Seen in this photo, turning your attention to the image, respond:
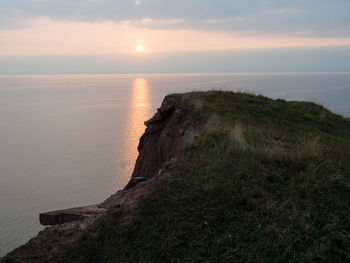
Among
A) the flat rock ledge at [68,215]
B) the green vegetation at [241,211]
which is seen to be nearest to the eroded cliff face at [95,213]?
the flat rock ledge at [68,215]

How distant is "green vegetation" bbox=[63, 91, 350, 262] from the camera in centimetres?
641

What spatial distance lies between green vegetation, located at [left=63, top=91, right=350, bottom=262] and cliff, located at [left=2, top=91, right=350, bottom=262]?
2cm

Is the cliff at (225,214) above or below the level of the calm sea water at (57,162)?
above

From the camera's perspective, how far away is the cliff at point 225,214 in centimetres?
647

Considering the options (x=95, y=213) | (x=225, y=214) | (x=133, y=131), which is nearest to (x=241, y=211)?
(x=225, y=214)

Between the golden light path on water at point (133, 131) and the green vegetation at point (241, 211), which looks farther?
the golden light path on water at point (133, 131)

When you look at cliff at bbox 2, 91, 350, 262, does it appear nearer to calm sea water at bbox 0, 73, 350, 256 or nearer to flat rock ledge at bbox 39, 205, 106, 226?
flat rock ledge at bbox 39, 205, 106, 226

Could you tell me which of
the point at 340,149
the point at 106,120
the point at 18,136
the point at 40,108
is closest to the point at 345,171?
the point at 340,149

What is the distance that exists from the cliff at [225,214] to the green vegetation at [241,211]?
2 cm

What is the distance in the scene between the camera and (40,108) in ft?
369

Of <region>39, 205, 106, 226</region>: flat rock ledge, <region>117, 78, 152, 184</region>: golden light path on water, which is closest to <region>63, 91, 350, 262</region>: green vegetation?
<region>39, 205, 106, 226</region>: flat rock ledge

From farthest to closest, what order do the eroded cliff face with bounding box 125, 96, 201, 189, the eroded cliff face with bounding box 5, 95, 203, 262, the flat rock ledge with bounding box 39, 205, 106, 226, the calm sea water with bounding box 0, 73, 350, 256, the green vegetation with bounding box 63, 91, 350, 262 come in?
the calm sea water with bounding box 0, 73, 350, 256 → the eroded cliff face with bounding box 125, 96, 201, 189 → the flat rock ledge with bounding box 39, 205, 106, 226 → the eroded cliff face with bounding box 5, 95, 203, 262 → the green vegetation with bounding box 63, 91, 350, 262

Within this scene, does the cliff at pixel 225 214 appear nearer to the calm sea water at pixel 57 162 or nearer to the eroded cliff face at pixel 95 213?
the eroded cliff face at pixel 95 213

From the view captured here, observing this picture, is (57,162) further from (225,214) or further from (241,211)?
(241,211)
